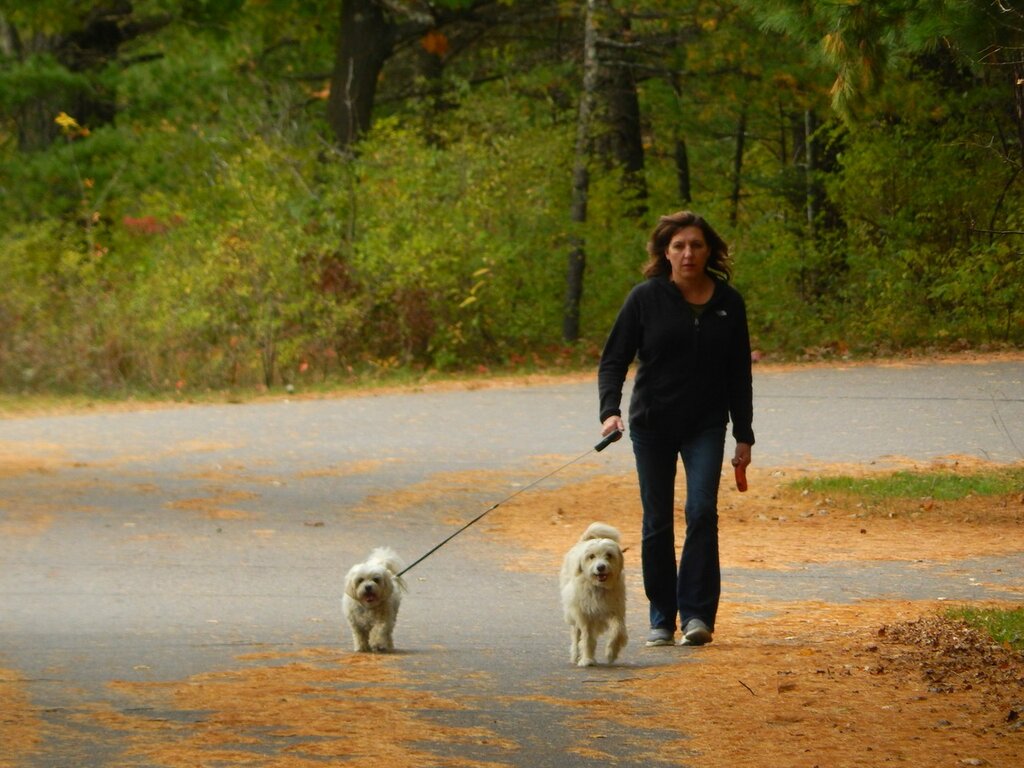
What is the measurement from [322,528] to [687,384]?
227 inches

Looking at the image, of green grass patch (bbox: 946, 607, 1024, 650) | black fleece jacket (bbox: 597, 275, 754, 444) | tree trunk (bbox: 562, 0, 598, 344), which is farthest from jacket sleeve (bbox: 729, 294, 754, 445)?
tree trunk (bbox: 562, 0, 598, 344)

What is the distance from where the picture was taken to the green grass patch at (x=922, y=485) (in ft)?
48.5

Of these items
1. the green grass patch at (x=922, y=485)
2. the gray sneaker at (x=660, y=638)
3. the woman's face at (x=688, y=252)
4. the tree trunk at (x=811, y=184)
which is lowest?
the green grass patch at (x=922, y=485)

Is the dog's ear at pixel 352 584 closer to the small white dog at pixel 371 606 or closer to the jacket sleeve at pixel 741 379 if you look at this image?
the small white dog at pixel 371 606

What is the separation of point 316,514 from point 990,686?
7.98 m

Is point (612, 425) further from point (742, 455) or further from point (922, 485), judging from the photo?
point (922, 485)

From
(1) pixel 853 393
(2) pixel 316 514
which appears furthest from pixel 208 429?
(1) pixel 853 393

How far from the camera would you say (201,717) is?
23.1 ft

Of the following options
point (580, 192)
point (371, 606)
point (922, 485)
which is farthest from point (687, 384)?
point (580, 192)

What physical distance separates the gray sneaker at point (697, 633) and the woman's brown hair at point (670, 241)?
1.74m

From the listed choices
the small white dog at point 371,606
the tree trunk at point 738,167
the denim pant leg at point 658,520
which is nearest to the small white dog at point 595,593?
the denim pant leg at point 658,520

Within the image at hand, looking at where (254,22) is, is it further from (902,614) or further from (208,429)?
(902,614)

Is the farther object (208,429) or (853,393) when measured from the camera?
(853,393)

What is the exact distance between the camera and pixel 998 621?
9031 mm
